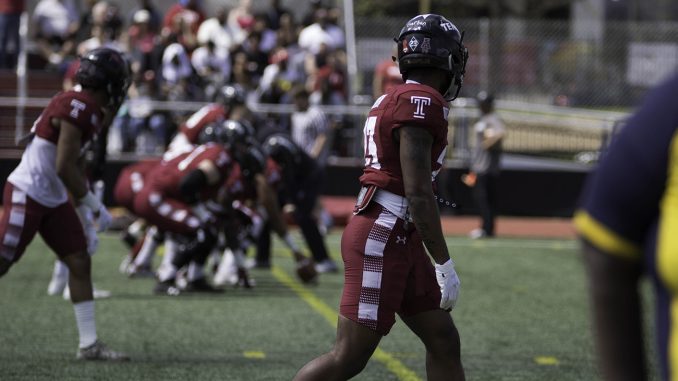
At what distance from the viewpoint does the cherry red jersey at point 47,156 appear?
290 inches

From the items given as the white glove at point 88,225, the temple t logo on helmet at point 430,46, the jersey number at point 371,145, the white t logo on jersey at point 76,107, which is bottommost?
the white glove at point 88,225

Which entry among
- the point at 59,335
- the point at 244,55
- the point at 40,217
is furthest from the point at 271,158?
the point at 244,55

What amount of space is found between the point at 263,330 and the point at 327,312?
3.64 ft

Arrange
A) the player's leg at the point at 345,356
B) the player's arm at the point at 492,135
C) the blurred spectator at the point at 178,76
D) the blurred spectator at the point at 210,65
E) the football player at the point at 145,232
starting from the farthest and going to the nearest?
1. the blurred spectator at the point at 210,65
2. the blurred spectator at the point at 178,76
3. the player's arm at the point at 492,135
4. the football player at the point at 145,232
5. the player's leg at the point at 345,356

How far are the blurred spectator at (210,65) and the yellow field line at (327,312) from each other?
6180 millimetres

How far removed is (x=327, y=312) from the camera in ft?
33.2

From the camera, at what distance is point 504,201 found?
1911 cm

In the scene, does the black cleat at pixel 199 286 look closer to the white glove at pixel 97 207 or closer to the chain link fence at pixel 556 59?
the white glove at pixel 97 207

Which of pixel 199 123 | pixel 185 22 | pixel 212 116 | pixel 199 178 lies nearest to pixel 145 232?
pixel 199 123

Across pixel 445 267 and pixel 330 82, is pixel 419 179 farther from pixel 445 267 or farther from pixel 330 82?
pixel 330 82

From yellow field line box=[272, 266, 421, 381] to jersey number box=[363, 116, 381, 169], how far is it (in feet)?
8.57

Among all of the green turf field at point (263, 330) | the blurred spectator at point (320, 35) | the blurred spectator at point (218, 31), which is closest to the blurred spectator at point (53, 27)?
the blurred spectator at point (218, 31)

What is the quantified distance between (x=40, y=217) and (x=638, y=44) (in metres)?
17.8

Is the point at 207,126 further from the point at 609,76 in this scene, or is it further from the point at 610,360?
the point at 609,76
